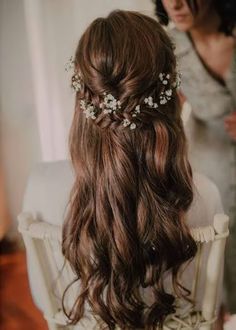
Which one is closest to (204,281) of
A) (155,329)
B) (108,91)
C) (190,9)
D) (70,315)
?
(155,329)

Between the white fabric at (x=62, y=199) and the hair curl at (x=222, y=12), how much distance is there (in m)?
0.31

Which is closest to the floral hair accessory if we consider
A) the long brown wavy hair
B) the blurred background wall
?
the long brown wavy hair

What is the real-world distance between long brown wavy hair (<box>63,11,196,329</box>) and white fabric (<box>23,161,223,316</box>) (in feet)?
0.09

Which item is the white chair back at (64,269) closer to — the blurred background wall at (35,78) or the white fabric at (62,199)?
the white fabric at (62,199)

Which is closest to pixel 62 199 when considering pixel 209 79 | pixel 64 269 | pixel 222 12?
pixel 64 269

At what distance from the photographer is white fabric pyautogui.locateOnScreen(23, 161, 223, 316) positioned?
35.7 inches

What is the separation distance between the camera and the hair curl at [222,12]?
3.10ft

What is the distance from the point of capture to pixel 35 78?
39.0 inches

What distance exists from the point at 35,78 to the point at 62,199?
0.27 m

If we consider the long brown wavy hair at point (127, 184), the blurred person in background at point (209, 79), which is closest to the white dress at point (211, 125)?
the blurred person in background at point (209, 79)

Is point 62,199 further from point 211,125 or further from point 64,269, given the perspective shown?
point 211,125

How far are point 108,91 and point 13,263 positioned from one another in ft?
1.60

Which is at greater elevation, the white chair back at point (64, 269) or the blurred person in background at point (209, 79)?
the blurred person in background at point (209, 79)

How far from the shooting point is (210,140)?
102 cm
